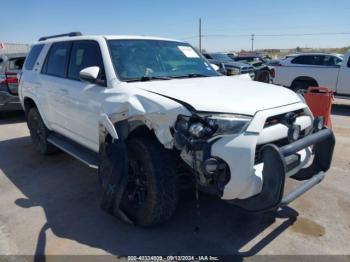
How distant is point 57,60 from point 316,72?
867cm

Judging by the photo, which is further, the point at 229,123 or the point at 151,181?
the point at 151,181

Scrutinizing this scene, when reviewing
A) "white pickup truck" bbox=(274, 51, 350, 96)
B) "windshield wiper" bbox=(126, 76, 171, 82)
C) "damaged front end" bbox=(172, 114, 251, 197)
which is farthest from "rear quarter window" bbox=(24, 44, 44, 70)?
"white pickup truck" bbox=(274, 51, 350, 96)

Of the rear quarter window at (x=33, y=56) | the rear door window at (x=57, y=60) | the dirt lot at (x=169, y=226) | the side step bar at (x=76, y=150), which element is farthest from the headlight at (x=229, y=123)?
the rear quarter window at (x=33, y=56)

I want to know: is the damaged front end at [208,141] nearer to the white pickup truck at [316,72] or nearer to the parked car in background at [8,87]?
the parked car in background at [8,87]

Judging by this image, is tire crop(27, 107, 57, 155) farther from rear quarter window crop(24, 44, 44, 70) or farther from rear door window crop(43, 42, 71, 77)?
rear door window crop(43, 42, 71, 77)

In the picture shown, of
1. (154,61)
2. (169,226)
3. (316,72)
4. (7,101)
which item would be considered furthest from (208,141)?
(316,72)

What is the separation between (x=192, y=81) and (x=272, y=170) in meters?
1.49

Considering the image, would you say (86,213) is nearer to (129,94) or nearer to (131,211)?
(131,211)

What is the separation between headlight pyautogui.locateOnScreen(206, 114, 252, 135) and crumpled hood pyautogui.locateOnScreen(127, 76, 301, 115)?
7 cm

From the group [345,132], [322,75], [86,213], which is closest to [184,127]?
[86,213]

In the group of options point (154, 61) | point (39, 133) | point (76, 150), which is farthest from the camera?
point (39, 133)

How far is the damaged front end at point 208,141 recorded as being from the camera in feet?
8.93

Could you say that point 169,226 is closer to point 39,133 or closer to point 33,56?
point 39,133

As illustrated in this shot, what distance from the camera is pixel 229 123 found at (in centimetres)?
274
